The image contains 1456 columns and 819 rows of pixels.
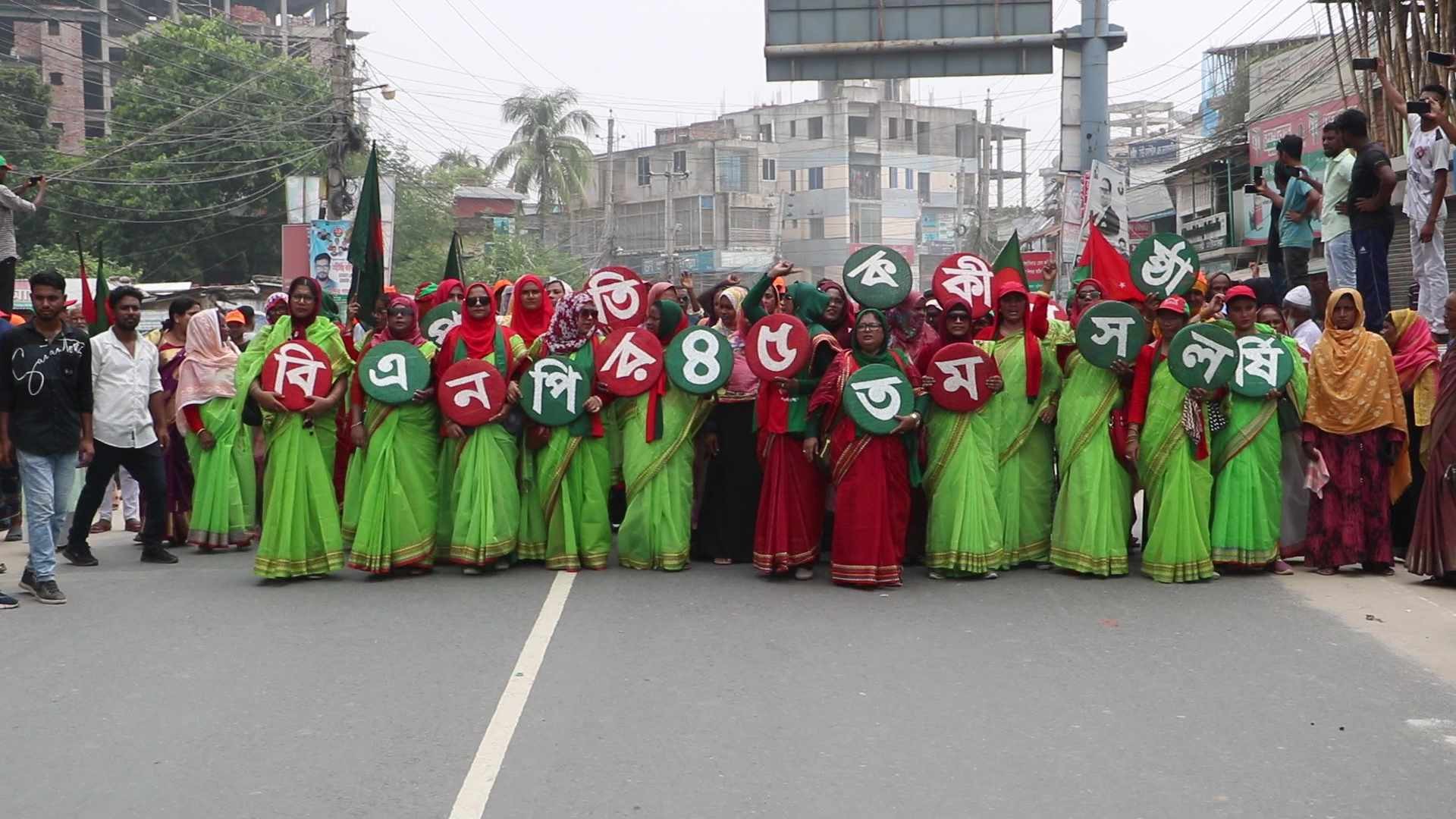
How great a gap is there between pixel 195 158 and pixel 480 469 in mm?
31001

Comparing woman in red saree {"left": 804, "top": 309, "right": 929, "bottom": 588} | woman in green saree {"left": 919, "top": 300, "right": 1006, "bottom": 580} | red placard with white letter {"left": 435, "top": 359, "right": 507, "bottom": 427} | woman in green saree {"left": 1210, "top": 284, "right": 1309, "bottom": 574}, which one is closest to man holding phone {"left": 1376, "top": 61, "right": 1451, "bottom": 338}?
woman in green saree {"left": 1210, "top": 284, "right": 1309, "bottom": 574}

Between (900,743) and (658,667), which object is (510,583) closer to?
(658,667)

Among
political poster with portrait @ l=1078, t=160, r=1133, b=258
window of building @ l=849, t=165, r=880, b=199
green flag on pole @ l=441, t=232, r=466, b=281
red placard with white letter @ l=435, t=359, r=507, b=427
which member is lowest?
red placard with white letter @ l=435, t=359, r=507, b=427

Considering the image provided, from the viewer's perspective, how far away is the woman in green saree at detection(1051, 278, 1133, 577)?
867 centimetres

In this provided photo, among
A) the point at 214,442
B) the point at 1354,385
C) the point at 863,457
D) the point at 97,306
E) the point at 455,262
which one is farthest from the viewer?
the point at 455,262

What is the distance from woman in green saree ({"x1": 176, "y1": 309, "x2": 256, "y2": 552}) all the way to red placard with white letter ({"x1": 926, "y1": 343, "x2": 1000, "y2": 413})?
4.91m

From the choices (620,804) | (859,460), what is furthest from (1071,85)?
(620,804)

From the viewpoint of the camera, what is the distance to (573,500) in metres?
9.07

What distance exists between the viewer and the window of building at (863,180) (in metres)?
76.0

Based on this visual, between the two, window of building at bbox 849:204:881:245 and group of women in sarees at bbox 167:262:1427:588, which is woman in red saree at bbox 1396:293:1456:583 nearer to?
group of women in sarees at bbox 167:262:1427:588

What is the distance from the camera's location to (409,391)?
8773 millimetres

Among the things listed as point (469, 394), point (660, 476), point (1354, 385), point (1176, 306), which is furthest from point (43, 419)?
point (1354, 385)

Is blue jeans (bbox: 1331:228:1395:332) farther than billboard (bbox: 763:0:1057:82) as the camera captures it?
No

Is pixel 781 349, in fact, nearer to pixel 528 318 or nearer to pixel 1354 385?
pixel 528 318
